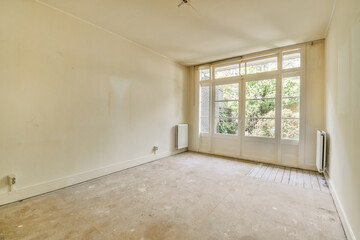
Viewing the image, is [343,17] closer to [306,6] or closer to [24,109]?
[306,6]

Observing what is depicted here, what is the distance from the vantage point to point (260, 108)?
4.17 meters

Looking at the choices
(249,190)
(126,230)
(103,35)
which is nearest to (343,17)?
(249,190)

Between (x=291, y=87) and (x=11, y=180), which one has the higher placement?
(x=291, y=87)

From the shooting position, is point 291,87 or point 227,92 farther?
point 227,92

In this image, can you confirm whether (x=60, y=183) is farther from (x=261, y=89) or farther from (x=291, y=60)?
(x=291, y=60)

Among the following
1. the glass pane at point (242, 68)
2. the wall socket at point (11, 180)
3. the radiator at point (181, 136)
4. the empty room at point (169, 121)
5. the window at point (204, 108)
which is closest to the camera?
the empty room at point (169, 121)

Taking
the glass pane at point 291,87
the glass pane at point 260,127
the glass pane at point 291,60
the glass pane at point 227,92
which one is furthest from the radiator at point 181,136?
the glass pane at point 291,60

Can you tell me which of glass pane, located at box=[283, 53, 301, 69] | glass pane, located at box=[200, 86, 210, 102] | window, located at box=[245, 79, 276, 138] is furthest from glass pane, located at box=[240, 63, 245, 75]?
glass pane, located at box=[200, 86, 210, 102]

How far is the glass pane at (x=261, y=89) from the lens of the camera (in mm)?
4027

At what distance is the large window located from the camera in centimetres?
379

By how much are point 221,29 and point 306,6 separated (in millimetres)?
1257

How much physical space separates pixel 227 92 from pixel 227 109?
48 cm

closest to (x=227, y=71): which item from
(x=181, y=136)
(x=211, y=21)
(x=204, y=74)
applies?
(x=204, y=74)

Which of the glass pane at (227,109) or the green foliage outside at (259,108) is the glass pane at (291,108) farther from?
the glass pane at (227,109)
